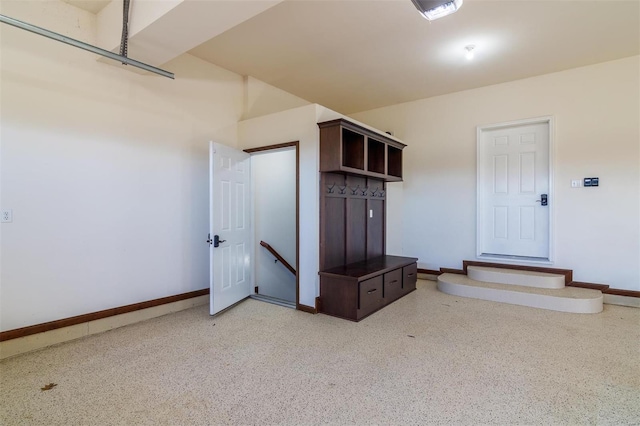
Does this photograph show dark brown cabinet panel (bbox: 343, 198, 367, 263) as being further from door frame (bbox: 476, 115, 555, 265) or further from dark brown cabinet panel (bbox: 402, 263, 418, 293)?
door frame (bbox: 476, 115, 555, 265)

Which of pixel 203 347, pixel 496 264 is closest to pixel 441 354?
pixel 203 347

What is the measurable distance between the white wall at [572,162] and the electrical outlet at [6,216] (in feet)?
17.6

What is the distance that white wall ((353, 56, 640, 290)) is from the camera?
4.04m

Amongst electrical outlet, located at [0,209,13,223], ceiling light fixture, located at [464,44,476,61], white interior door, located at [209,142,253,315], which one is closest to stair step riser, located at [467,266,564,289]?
ceiling light fixture, located at [464,44,476,61]

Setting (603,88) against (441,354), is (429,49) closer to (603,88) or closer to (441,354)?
(603,88)

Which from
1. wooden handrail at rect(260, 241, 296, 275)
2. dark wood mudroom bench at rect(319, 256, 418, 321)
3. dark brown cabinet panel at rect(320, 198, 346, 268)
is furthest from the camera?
wooden handrail at rect(260, 241, 296, 275)

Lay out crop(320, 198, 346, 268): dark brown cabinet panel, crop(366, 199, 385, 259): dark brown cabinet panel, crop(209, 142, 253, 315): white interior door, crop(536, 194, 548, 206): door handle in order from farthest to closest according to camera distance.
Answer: crop(366, 199, 385, 259): dark brown cabinet panel → crop(536, 194, 548, 206): door handle → crop(320, 198, 346, 268): dark brown cabinet panel → crop(209, 142, 253, 315): white interior door

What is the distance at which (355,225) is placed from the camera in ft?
14.9

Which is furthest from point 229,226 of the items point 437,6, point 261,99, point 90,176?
point 437,6

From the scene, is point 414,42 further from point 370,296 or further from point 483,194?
point 370,296

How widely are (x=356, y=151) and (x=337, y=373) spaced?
111 inches

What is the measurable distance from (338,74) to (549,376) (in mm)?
4178

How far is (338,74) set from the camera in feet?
14.9

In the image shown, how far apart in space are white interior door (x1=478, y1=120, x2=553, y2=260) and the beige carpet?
145 cm
